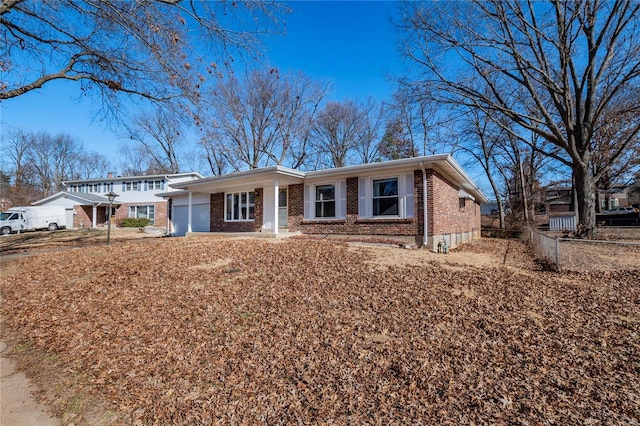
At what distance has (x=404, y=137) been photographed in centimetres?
2841

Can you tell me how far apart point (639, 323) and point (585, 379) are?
2148mm

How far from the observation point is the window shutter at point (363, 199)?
1124 cm

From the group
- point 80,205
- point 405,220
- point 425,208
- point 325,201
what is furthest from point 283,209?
point 80,205

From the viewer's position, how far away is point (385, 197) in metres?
10.9

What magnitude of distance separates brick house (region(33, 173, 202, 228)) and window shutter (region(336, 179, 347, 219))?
20.0m

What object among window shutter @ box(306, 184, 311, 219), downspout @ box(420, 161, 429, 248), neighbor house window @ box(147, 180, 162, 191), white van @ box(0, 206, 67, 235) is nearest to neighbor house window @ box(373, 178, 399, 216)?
downspout @ box(420, 161, 429, 248)

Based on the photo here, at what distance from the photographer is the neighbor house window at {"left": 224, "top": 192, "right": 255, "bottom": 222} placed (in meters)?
14.9

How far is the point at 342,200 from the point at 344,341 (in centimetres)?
851

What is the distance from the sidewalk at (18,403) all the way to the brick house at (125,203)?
26.3 m

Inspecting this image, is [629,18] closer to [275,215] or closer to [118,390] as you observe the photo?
[275,215]

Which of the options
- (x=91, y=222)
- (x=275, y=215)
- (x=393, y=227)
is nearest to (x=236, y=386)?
(x=393, y=227)

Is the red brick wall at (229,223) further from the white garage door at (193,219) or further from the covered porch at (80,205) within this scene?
the covered porch at (80,205)

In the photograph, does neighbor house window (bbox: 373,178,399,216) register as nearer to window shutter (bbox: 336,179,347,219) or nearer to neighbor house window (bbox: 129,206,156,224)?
window shutter (bbox: 336,179,347,219)

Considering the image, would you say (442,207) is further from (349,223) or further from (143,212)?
(143,212)
